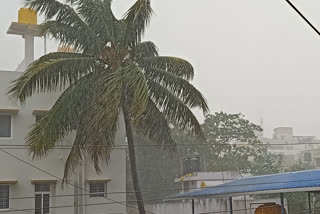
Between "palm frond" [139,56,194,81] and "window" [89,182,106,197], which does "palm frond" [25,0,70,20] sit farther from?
"window" [89,182,106,197]

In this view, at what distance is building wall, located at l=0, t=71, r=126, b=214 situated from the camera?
48.0 feet

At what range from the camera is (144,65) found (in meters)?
14.0

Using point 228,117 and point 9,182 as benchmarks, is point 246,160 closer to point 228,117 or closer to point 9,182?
point 228,117

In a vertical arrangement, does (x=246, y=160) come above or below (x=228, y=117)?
below

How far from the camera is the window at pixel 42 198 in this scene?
1498 centimetres

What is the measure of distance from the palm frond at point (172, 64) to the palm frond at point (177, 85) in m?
0.24

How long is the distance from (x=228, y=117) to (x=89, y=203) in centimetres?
1839

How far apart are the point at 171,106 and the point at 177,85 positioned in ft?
2.03

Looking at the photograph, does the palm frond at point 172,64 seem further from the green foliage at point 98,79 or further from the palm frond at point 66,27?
the palm frond at point 66,27

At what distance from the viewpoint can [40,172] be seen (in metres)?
14.9

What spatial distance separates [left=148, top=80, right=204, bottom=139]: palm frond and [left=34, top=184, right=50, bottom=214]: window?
13.8 feet

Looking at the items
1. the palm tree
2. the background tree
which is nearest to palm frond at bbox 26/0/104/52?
the palm tree

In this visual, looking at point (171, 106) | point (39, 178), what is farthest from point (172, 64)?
point (39, 178)

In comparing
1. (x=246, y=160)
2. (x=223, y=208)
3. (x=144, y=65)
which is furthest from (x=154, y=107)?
(x=246, y=160)
